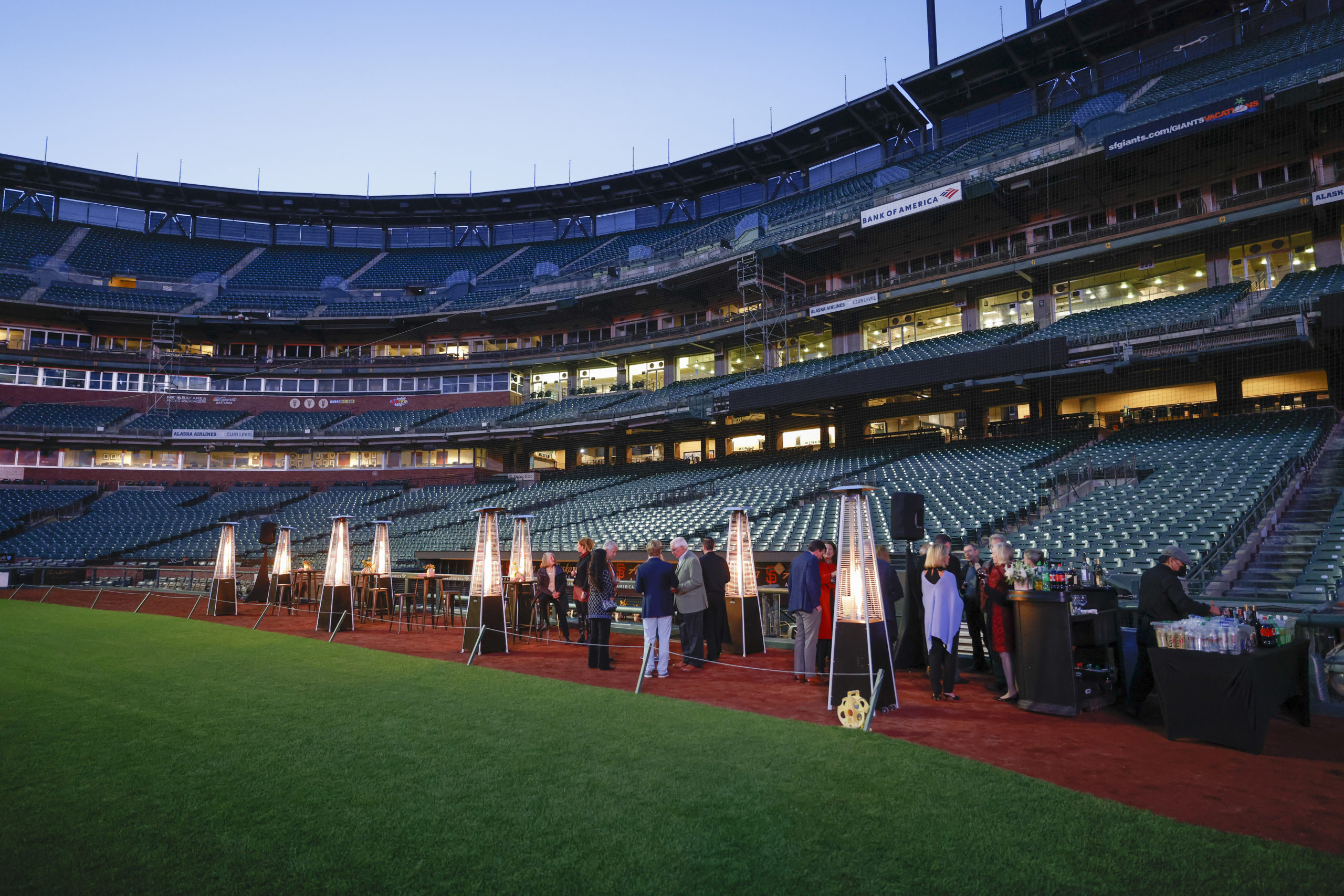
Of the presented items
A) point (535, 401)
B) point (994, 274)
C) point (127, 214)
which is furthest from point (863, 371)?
point (127, 214)

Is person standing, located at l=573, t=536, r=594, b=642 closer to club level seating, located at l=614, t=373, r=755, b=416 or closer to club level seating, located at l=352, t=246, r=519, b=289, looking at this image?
club level seating, located at l=614, t=373, r=755, b=416

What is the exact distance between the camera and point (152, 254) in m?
49.9

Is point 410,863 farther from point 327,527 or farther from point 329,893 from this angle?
point 327,527

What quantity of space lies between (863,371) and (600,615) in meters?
18.8

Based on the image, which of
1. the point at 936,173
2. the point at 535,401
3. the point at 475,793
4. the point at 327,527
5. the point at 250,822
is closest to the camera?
the point at 250,822

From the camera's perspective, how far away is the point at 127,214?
51781 mm

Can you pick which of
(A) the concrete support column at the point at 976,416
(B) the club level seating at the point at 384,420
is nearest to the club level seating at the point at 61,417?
(B) the club level seating at the point at 384,420

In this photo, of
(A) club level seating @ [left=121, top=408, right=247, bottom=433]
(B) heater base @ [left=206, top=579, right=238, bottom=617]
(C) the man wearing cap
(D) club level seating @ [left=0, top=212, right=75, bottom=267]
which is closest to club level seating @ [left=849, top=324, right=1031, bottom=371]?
(C) the man wearing cap

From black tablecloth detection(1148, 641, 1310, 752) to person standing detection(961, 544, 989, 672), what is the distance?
2389 mm

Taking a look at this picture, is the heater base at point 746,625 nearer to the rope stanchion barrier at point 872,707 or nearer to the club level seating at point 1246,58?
the rope stanchion barrier at point 872,707

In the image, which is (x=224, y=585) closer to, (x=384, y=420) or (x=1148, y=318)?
(x=384, y=420)

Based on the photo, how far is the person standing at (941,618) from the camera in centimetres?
827

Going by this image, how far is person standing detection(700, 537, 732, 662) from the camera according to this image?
1088 cm

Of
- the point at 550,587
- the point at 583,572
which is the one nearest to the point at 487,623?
the point at 550,587
